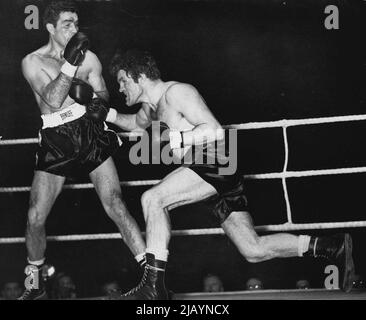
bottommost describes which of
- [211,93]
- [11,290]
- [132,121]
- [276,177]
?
[11,290]

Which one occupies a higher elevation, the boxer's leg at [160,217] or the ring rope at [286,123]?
the ring rope at [286,123]

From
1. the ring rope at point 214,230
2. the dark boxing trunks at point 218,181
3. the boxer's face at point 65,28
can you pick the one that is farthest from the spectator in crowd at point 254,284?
the boxer's face at point 65,28

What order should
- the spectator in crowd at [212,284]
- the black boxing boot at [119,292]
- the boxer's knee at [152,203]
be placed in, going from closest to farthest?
1. the boxer's knee at [152,203]
2. the black boxing boot at [119,292]
3. the spectator in crowd at [212,284]

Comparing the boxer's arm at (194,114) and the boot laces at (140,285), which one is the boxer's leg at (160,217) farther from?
the boxer's arm at (194,114)

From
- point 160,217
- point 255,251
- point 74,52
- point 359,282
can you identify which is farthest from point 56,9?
point 359,282

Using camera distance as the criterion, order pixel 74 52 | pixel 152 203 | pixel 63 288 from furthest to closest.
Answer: pixel 63 288, pixel 74 52, pixel 152 203

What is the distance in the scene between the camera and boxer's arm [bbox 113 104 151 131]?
8.96ft

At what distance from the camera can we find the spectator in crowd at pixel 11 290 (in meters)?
2.71

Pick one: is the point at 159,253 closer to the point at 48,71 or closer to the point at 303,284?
the point at 303,284

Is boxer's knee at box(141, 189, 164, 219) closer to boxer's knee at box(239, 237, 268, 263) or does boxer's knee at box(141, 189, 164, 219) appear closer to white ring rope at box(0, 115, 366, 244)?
white ring rope at box(0, 115, 366, 244)

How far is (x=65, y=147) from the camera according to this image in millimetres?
2652

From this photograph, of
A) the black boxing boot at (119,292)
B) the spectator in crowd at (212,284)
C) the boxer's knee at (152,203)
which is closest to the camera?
the boxer's knee at (152,203)

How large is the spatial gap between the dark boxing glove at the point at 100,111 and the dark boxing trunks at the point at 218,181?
436 millimetres

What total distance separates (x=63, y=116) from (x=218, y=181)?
0.74 metres
